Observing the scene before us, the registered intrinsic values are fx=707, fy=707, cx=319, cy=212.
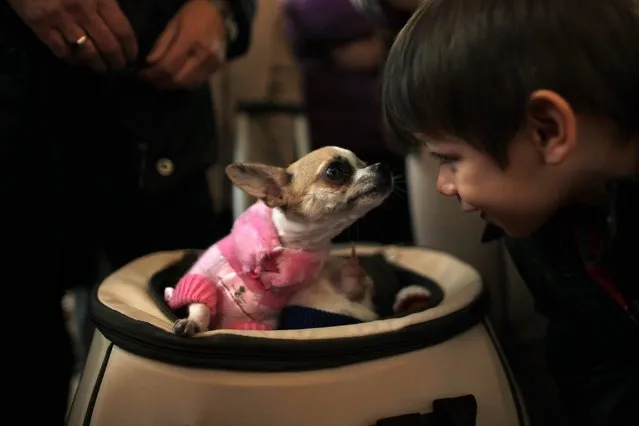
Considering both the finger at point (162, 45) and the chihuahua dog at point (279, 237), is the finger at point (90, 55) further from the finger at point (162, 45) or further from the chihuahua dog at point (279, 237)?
the chihuahua dog at point (279, 237)

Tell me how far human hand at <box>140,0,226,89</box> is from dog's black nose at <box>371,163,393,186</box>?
1.11 feet

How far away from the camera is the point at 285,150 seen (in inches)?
73.4

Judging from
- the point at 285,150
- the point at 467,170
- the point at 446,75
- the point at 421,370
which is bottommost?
the point at 285,150

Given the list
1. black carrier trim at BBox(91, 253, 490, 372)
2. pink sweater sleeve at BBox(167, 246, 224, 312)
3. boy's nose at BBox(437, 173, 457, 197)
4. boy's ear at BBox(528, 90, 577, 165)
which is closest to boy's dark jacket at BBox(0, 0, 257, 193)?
pink sweater sleeve at BBox(167, 246, 224, 312)

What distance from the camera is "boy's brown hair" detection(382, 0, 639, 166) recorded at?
2.15 ft

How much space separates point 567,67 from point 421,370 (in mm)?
339

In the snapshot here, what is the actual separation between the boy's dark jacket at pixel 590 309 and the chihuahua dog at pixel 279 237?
220 millimetres

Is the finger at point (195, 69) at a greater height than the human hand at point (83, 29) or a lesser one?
lesser

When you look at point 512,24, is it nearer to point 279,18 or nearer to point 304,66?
point 304,66

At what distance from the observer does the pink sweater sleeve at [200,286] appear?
813mm

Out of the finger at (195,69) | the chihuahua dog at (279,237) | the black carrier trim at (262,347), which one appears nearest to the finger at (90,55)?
the finger at (195,69)

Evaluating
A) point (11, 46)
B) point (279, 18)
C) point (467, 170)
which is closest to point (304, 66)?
point (279, 18)

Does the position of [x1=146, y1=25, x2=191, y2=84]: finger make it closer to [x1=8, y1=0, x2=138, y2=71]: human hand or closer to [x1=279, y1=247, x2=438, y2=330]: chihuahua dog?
[x1=8, y1=0, x2=138, y2=71]: human hand

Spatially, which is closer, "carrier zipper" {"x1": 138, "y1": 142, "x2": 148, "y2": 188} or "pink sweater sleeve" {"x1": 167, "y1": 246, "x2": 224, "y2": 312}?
"pink sweater sleeve" {"x1": 167, "y1": 246, "x2": 224, "y2": 312}
